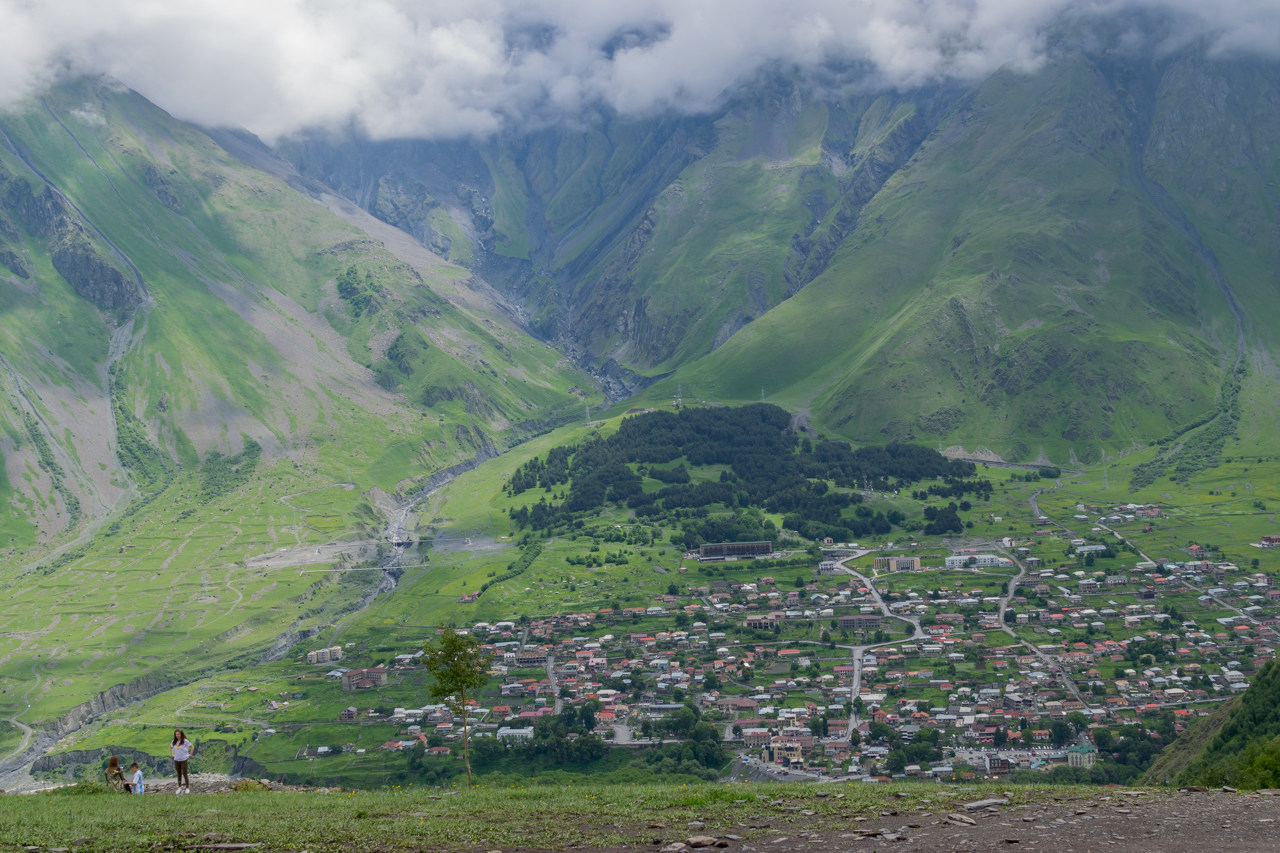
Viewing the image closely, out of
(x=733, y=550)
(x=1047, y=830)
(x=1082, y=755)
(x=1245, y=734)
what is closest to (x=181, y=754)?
(x=1047, y=830)

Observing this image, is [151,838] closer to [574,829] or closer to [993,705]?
[574,829]

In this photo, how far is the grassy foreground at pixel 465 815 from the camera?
2555 centimetres

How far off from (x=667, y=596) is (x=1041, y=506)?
89.3 metres

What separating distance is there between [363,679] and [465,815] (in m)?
108

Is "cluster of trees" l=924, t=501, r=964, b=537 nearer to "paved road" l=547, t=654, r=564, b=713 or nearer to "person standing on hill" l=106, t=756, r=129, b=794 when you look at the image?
"paved road" l=547, t=654, r=564, b=713

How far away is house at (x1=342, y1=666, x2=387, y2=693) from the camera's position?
128875 mm

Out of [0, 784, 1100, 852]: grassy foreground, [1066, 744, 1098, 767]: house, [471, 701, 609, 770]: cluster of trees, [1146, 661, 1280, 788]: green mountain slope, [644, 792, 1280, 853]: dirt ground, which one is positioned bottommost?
[471, 701, 609, 770]: cluster of trees

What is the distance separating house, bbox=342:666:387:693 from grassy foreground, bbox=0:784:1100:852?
3802 inches

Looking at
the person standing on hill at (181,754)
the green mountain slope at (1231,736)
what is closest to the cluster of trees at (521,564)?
the green mountain slope at (1231,736)

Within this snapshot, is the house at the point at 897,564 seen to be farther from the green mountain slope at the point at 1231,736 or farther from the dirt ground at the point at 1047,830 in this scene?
the dirt ground at the point at 1047,830

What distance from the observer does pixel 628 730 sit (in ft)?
344

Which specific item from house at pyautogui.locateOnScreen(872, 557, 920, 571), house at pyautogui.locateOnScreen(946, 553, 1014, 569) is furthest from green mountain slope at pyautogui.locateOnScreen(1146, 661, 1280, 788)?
house at pyautogui.locateOnScreen(872, 557, 920, 571)

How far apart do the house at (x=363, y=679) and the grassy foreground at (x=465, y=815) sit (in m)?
96.6

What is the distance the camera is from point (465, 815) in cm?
2942
